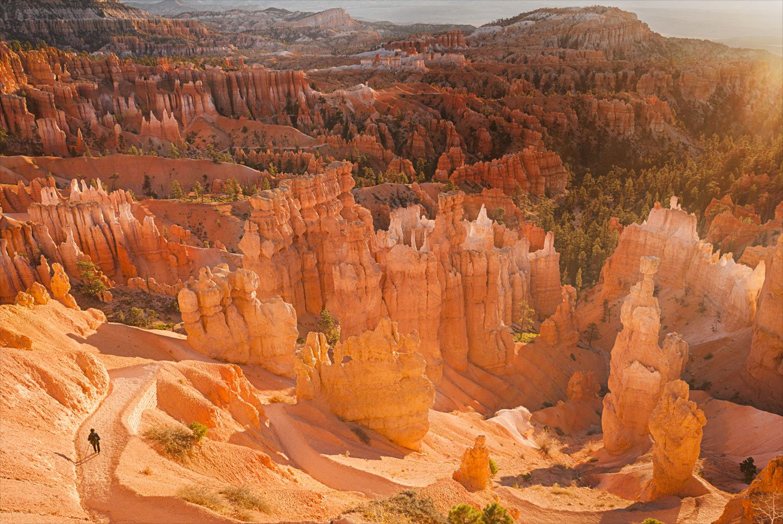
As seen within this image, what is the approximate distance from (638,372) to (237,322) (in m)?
14.9

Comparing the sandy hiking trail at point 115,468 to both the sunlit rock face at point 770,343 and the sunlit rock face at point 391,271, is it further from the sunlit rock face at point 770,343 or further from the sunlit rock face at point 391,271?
the sunlit rock face at point 770,343

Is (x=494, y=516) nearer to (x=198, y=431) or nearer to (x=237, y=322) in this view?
(x=198, y=431)

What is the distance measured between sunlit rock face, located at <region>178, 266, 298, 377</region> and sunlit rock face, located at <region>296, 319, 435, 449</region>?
2506mm

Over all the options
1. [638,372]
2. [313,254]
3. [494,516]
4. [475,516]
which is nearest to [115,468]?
[475,516]

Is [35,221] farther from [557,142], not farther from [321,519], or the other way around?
[557,142]

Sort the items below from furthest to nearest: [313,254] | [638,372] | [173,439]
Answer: [313,254] < [638,372] < [173,439]

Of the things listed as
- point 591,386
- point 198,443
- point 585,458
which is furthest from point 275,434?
point 591,386

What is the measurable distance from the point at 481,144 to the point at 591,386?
60697 mm

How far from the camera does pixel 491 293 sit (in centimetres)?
2961

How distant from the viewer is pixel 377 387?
719 inches

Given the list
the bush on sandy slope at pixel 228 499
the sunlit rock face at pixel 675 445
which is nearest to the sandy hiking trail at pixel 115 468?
the bush on sandy slope at pixel 228 499

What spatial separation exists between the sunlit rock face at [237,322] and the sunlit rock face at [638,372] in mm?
12798

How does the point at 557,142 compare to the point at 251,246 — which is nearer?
the point at 251,246

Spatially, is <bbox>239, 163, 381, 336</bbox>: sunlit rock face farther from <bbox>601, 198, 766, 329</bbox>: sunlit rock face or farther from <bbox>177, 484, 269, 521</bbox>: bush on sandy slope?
<bbox>601, 198, 766, 329</bbox>: sunlit rock face
